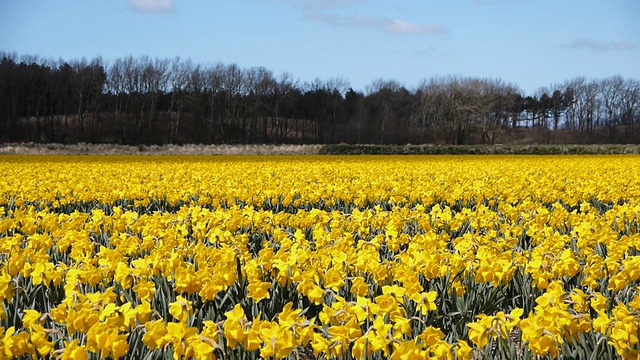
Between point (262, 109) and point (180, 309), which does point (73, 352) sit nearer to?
point (180, 309)

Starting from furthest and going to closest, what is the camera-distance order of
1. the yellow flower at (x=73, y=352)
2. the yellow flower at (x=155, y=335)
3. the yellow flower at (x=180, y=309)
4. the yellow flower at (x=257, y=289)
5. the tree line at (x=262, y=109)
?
the tree line at (x=262, y=109)
the yellow flower at (x=257, y=289)
the yellow flower at (x=180, y=309)
the yellow flower at (x=155, y=335)
the yellow flower at (x=73, y=352)

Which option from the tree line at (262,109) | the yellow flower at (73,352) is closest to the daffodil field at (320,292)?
the yellow flower at (73,352)

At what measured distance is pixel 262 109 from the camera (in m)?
69.8

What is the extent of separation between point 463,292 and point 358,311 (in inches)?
61.2

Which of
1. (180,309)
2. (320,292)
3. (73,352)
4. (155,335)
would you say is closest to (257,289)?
(320,292)

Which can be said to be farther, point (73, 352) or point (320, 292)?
point (320, 292)

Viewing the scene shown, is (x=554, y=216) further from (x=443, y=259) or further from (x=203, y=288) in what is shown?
(x=203, y=288)

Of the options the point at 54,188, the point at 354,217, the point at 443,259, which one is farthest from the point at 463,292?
the point at 54,188

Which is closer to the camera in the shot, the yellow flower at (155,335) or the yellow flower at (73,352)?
the yellow flower at (73,352)

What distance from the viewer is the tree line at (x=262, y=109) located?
6394 cm

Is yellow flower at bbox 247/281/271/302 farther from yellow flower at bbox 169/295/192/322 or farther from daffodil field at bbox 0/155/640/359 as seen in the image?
yellow flower at bbox 169/295/192/322

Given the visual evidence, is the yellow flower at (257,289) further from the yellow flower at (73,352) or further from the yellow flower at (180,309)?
the yellow flower at (73,352)

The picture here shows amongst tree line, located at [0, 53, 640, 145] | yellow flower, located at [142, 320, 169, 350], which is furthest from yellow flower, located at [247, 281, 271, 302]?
tree line, located at [0, 53, 640, 145]

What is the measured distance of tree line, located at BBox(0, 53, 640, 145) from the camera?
210 feet
